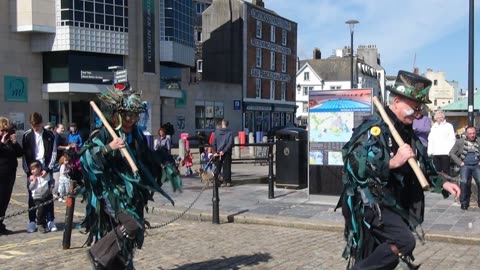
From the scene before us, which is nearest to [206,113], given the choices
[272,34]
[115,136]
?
[272,34]

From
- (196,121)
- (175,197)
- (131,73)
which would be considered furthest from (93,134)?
(196,121)

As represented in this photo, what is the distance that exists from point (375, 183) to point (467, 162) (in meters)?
7.06

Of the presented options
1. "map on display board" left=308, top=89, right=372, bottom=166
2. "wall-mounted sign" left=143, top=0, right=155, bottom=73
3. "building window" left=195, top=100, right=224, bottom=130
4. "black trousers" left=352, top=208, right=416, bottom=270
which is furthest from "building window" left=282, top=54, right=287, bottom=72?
"black trousers" left=352, top=208, right=416, bottom=270

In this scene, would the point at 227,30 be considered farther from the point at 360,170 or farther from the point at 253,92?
the point at 360,170

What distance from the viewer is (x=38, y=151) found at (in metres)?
8.52

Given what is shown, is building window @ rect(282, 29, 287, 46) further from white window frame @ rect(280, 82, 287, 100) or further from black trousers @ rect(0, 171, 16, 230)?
black trousers @ rect(0, 171, 16, 230)

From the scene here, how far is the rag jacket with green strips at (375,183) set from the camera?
408 centimetres

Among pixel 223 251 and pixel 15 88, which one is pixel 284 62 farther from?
pixel 223 251

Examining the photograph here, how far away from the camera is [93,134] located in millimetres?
4809

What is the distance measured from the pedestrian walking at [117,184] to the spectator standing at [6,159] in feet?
12.1

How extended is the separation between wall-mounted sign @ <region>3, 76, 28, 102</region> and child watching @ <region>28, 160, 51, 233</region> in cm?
2278

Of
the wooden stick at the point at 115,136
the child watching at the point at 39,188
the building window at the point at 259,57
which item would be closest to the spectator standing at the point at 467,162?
the child watching at the point at 39,188

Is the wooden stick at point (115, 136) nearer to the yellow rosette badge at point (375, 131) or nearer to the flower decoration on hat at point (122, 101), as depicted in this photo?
the flower decoration on hat at point (122, 101)

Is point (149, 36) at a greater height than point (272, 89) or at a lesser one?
greater
